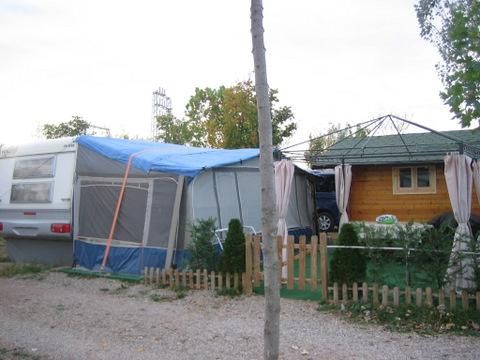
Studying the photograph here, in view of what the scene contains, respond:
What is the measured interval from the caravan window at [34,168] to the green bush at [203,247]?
3.93m

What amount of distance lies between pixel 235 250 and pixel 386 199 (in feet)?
25.3

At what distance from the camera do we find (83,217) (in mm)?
10125

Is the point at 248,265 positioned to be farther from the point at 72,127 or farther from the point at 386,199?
the point at 72,127

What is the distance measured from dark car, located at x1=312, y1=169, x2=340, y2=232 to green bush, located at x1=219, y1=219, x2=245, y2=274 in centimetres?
877

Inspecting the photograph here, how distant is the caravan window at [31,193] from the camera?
34.1ft

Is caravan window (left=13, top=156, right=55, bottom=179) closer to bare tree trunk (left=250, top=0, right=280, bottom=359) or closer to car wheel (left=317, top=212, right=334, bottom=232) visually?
bare tree trunk (left=250, top=0, right=280, bottom=359)

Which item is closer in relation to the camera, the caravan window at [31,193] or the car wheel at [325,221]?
the caravan window at [31,193]

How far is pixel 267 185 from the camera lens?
302 cm

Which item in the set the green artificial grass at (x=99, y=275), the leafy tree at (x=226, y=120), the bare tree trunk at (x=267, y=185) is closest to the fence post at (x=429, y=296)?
the bare tree trunk at (x=267, y=185)

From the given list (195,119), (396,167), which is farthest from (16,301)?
(195,119)

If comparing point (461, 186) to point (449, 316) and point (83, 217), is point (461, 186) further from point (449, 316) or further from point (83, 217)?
point (83, 217)

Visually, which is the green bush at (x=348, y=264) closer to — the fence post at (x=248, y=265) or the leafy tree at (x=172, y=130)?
the fence post at (x=248, y=265)

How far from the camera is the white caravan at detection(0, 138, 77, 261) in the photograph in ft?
33.3

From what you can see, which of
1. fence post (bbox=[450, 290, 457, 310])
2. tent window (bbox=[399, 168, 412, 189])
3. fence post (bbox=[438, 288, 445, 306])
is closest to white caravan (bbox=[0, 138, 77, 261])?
fence post (bbox=[438, 288, 445, 306])
